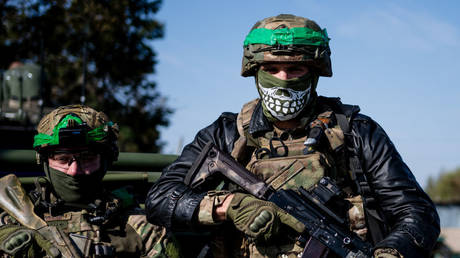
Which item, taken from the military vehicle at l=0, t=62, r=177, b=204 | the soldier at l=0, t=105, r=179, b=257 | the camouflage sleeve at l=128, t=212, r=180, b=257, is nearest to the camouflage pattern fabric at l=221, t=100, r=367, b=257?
the camouflage sleeve at l=128, t=212, r=180, b=257

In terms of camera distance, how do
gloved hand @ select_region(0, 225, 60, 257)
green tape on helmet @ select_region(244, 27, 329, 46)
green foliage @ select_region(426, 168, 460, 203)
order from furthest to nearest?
green foliage @ select_region(426, 168, 460, 203) → green tape on helmet @ select_region(244, 27, 329, 46) → gloved hand @ select_region(0, 225, 60, 257)

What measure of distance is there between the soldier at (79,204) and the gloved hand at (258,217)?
0.66m

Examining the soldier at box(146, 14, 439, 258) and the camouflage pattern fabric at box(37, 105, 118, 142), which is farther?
the camouflage pattern fabric at box(37, 105, 118, 142)

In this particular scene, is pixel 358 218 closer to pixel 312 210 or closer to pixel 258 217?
pixel 312 210

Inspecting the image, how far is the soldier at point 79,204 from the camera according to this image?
3.65m

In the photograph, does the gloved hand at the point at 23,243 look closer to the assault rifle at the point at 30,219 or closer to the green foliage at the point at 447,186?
the assault rifle at the point at 30,219

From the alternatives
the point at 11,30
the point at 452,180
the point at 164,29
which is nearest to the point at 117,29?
the point at 164,29

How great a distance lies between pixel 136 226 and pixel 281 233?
95 centimetres

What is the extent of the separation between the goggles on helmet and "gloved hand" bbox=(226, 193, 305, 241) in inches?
41.0

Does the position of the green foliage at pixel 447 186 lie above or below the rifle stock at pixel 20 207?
below

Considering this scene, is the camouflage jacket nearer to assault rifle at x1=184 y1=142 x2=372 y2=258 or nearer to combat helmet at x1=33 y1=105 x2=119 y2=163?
combat helmet at x1=33 y1=105 x2=119 y2=163

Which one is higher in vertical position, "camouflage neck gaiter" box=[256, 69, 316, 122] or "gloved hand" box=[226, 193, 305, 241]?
"camouflage neck gaiter" box=[256, 69, 316, 122]

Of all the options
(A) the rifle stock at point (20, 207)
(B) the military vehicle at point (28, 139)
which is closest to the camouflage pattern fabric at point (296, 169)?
(A) the rifle stock at point (20, 207)

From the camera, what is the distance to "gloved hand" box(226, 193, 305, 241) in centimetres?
321
